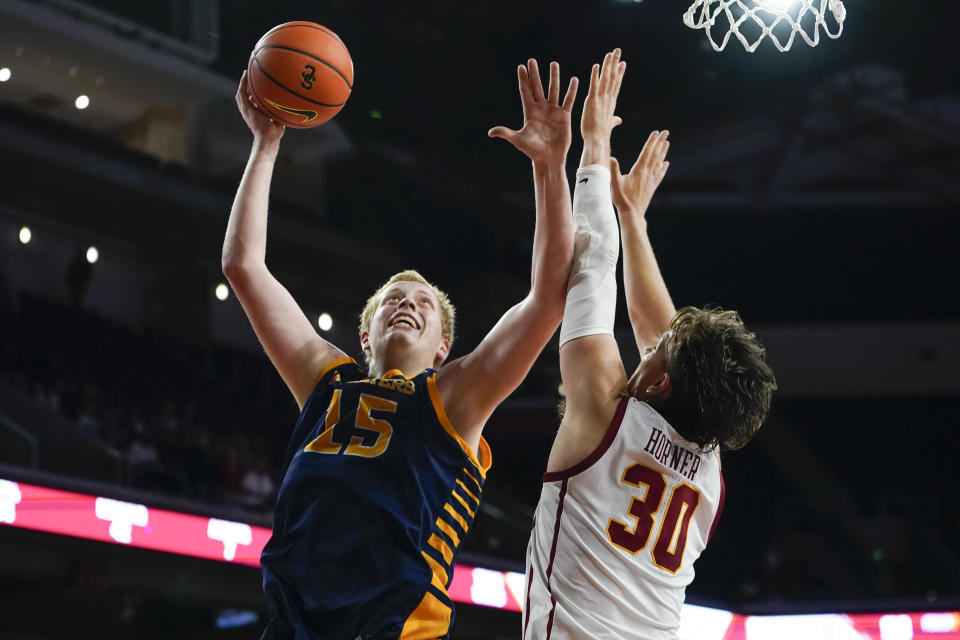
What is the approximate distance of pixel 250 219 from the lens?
2924 millimetres

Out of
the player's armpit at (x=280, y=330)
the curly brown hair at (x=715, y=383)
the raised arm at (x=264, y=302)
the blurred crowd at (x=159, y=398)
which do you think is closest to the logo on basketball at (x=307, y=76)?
the raised arm at (x=264, y=302)

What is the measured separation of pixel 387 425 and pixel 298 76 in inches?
42.9

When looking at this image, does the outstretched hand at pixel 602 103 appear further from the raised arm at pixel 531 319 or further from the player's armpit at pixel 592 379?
the player's armpit at pixel 592 379

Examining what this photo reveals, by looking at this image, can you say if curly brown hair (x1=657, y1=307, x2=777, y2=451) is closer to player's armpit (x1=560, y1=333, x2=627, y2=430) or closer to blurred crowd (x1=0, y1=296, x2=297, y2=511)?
player's armpit (x1=560, y1=333, x2=627, y2=430)

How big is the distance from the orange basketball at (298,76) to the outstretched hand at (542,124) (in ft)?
1.87

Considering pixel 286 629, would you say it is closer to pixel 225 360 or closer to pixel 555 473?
pixel 555 473

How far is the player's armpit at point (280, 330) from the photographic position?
2.87m

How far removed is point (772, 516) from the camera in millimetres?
12750

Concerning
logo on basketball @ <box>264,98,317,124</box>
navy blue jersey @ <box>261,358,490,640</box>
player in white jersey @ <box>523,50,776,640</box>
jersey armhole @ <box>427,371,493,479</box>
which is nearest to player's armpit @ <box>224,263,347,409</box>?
navy blue jersey @ <box>261,358,490,640</box>

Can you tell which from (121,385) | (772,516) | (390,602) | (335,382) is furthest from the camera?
(772,516)

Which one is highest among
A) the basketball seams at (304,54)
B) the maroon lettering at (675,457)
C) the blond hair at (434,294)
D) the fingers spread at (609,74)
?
the fingers spread at (609,74)

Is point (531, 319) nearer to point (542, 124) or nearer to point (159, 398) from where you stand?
point (542, 124)

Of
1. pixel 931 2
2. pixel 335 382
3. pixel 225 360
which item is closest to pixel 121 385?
pixel 225 360

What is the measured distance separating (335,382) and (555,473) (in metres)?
0.66
